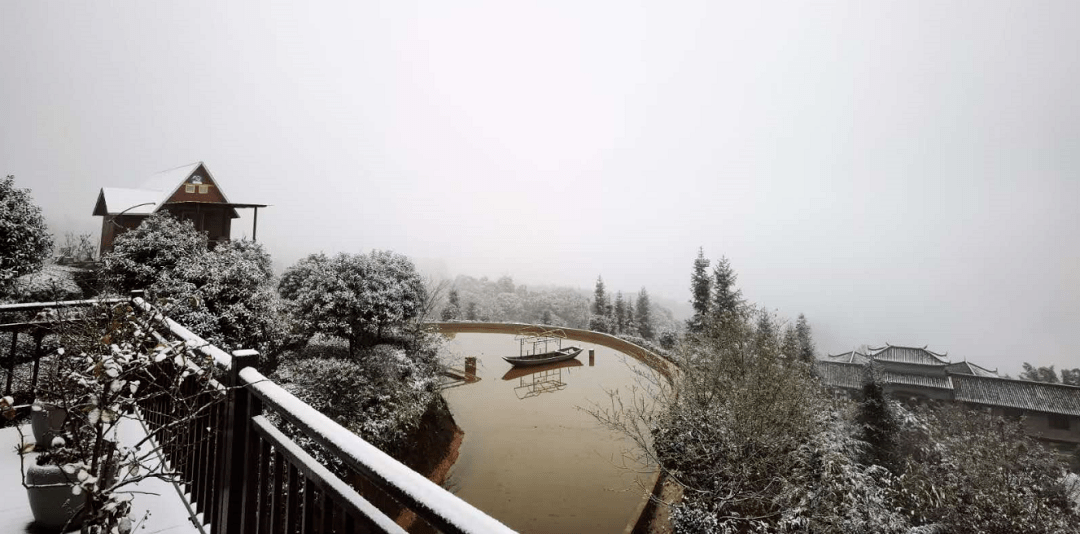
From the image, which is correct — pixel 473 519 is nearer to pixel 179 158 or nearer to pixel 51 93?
pixel 51 93

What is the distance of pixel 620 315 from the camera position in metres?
29.3

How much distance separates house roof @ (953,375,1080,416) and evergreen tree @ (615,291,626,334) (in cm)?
1762

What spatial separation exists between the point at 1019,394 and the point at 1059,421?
63.8 inches

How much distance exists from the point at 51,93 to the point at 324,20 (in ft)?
402

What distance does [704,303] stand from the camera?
79.4 ft

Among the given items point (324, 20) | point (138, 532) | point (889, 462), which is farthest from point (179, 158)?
point (324, 20)

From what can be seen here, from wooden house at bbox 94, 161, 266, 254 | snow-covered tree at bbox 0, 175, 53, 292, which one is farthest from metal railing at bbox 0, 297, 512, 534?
wooden house at bbox 94, 161, 266, 254

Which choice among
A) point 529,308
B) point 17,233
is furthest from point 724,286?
point 17,233

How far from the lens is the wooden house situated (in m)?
14.2

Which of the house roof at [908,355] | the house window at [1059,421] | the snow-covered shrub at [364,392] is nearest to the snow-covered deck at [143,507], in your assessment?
the snow-covered shrub at [364,392]

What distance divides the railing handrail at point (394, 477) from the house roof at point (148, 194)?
16.9m

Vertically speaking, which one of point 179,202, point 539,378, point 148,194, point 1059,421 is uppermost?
point 148,194

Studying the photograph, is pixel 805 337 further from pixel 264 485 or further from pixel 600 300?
pixel 264 485

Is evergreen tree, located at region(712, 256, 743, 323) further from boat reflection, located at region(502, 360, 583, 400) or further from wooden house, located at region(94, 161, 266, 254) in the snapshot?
wooden house, located at region(94, 161, 266, 254)
